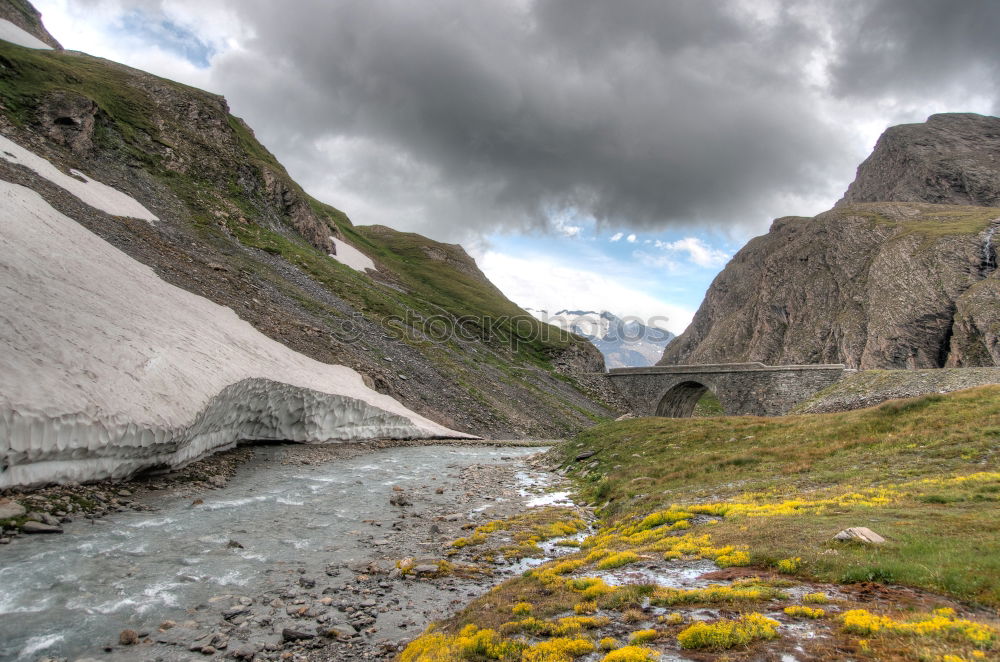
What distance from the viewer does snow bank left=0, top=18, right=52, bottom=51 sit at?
8000 cm

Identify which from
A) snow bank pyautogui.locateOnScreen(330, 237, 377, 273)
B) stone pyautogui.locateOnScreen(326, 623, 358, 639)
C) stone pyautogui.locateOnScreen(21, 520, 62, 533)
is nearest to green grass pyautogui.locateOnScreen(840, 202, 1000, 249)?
snow bank pyautogui.locateOnScreen(330, 237, 377, 273)

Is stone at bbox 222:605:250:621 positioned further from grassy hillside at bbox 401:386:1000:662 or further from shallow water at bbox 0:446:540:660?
grassy hillside at bbox 401:386:1000:662

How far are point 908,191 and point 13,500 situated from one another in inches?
9721

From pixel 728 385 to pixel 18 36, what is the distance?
133 metres

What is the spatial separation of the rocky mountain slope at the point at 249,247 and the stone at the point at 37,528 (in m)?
26.6

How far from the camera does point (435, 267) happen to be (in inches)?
5615

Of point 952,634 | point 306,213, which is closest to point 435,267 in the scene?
point 306,213

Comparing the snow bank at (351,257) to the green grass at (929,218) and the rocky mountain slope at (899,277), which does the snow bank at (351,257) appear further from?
the green grass at (929,218)

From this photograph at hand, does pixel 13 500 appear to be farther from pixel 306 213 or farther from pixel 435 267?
pixel 435 267

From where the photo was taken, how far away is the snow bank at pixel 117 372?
15.6 meters

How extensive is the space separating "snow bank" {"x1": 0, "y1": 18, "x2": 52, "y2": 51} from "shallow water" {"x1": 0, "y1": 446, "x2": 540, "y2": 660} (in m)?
102

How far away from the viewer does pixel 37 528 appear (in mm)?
13477

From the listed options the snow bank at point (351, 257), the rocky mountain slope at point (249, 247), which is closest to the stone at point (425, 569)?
the rocky mountain slope at point (249, 247)

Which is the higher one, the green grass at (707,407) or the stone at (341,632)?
the stone at (341,632)
